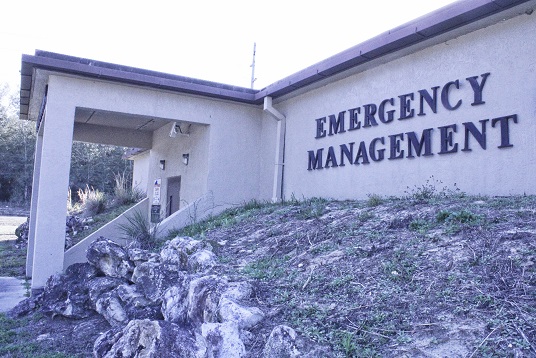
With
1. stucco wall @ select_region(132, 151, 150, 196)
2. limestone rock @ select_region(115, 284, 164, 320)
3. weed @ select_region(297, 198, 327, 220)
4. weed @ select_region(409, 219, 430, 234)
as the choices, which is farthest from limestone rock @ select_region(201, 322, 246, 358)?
stucco wall @ select_region(132, 151, 150, 196)

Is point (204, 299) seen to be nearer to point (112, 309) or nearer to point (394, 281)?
point (394, 281)

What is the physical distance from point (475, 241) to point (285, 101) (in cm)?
798

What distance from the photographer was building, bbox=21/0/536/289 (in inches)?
281

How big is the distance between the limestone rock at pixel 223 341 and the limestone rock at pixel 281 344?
261 mm

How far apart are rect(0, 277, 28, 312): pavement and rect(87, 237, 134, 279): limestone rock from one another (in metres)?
1.77

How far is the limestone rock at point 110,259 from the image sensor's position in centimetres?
741

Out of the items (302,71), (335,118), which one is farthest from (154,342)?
(302,71)

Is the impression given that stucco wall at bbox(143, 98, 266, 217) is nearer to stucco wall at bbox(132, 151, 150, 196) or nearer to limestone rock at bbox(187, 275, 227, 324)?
limestone rock at bbox(187, 275, 227, 324)

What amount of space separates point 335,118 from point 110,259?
18.0 ft

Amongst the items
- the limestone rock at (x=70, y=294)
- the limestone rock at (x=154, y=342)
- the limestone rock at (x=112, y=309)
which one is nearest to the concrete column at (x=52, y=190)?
the limestone rock at (x=70, y=294)

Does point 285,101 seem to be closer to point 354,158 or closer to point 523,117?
point 354,158

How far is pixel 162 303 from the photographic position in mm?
5758

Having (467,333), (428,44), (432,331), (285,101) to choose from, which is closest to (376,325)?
(432,331)

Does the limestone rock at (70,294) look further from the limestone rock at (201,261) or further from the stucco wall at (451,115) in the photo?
the stucco wall at (451,115)
